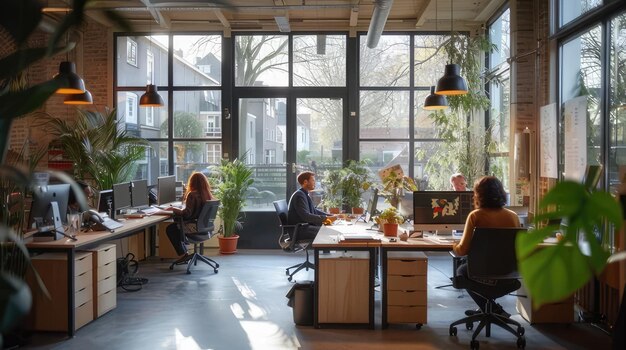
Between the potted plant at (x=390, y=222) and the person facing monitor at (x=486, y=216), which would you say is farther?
the potted plant at (x=390, y=222)

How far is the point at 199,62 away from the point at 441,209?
218 inches

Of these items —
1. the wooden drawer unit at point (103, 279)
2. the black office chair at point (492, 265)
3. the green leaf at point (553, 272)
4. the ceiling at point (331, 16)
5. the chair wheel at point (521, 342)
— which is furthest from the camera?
the ceiling at point (331, 16)

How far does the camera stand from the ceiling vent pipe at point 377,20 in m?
7.09

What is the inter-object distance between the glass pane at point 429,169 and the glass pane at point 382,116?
36 centimetres

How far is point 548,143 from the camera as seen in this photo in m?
6.17

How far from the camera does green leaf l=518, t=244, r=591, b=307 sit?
325 mm

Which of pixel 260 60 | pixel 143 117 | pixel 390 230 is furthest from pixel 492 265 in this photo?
pixel 143 117

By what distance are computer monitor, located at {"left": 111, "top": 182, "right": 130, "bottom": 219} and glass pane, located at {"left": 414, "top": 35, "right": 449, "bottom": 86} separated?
4698 millimetres

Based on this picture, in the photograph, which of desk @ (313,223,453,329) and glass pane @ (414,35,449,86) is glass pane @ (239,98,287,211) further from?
desk @ (313,223,453,329)

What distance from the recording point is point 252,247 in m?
9.23

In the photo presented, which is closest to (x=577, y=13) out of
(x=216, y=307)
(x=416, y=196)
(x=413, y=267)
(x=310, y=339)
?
(x=416, y=196)

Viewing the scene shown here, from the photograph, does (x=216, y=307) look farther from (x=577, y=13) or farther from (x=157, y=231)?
(x=577, y=13)

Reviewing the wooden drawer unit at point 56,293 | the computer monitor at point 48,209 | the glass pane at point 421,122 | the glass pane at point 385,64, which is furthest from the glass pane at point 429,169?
the wooden drawer unit at point 56,293

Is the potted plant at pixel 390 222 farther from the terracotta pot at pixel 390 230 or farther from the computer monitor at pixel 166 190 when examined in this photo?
the computer monitor at pixel 166 190
